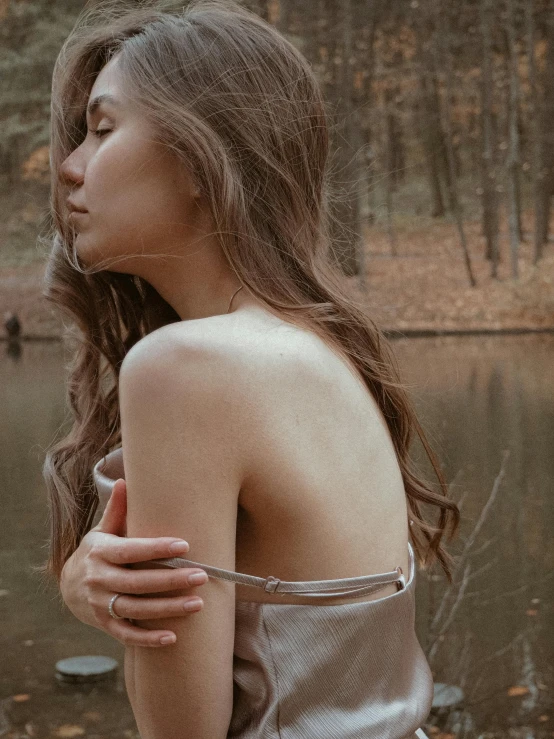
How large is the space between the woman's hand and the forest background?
36.4 feet

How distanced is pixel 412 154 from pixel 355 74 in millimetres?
2972

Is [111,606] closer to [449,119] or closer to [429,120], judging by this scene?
[449,119]

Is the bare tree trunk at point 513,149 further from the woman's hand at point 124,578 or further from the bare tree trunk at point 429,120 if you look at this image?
the woman's hand at point 124,578

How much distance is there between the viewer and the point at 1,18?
13.0 metres

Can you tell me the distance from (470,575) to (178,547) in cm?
310

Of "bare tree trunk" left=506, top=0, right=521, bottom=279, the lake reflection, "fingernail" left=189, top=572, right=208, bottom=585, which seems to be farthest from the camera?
"bare tree trunk" left=506, top=0, right=521, bottom=279

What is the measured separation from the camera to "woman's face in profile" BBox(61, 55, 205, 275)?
1.04 metres

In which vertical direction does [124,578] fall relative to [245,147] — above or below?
below

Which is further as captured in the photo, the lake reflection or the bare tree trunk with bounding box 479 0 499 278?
the bare tree trunk with bounding box 479 0 499 278

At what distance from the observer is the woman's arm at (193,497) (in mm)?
865

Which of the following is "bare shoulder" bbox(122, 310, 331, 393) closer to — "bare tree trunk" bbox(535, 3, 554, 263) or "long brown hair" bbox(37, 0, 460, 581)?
"long brown hair" bbox(37, 0, 460, 581)

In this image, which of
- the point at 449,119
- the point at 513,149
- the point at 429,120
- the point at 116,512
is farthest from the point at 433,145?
the point at 116,512

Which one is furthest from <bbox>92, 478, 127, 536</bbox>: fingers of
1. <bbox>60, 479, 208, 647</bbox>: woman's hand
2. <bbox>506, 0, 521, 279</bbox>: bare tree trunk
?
<bbox>506, 0, 521, 279</bbox>: bare tree trunk

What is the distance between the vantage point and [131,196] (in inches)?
41.0
